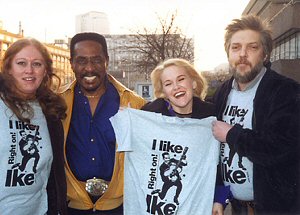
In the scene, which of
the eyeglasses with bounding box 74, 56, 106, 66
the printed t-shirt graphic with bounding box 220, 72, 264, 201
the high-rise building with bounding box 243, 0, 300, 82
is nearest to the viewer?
the printed t-shirt graphic with bounding box 220, 72, 264, 201

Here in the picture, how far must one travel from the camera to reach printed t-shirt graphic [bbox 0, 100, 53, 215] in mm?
2963

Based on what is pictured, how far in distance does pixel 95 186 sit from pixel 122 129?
25.5 inches

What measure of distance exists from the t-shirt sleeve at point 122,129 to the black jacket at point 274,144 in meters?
0.85

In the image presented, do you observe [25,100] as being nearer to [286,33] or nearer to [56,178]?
[56,178]

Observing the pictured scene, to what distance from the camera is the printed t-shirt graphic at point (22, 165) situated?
9.72 feet

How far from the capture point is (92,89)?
12.6 feet

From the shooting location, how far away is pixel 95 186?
3586 mm

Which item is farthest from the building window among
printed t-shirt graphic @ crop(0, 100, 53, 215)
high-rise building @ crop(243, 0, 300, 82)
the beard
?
printed t-shirt graphic @ crop(0, 100, 53, 215)

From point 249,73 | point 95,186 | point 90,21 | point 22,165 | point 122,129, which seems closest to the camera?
point 22,165

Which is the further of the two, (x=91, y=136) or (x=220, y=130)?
(x=91, y=136)

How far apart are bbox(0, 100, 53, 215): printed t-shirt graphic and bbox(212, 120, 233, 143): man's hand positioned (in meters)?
1.44

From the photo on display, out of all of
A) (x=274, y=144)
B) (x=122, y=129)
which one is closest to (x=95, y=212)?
(x=122, y=129)

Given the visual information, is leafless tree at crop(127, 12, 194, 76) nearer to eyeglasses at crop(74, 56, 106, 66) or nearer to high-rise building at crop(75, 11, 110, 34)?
high-rise building at crop(75, 11, 110, 34)

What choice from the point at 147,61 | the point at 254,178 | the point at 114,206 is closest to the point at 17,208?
the point at 114,206
